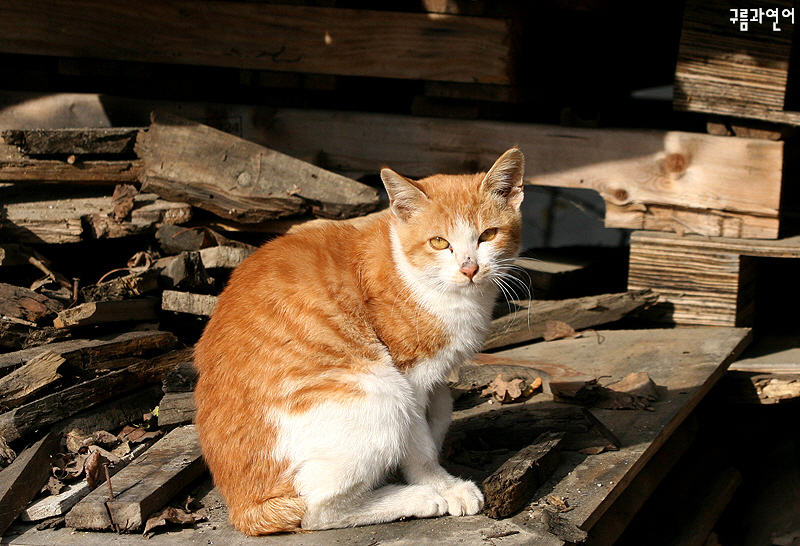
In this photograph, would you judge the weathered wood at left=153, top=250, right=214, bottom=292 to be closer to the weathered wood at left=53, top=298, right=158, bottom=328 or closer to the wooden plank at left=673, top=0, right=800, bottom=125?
the weathered wood at left=53, top=298, right=158, bottom=328

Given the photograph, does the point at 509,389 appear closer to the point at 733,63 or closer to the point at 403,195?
the point at 403,195

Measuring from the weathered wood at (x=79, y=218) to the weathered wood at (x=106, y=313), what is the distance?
56cm

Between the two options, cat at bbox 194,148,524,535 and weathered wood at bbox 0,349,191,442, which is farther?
weathered wood at bbox 0,349,191,442

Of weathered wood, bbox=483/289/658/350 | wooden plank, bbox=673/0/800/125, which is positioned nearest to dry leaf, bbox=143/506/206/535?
weathered wood, bbox=483/289/658/350

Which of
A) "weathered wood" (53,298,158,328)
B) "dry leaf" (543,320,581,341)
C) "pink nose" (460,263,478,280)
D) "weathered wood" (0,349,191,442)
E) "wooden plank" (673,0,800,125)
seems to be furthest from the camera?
"dry leaf" (543,320,581,341)

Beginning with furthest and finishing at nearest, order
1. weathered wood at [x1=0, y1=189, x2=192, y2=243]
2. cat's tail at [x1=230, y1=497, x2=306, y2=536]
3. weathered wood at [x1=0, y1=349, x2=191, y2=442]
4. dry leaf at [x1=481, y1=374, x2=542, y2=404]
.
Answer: weathered wood at [x1=0, y1=189, x2=192, y2=243]
dry leaf at [x1=481, y1=374, x2=542, y2=404]
weathered wood at [x1=0, y1=349, x2=191, y2=442]
cat's tail at [x1=230, y1=497, x2=306, y2=536]

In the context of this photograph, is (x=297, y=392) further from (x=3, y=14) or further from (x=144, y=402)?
(x=3, y=14)

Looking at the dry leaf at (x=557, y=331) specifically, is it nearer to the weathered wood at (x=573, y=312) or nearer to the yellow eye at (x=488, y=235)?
the weathered wood at (x=573, y=312)

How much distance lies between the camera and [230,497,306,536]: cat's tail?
2.55 meters

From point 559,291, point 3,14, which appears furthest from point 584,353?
point 3,14

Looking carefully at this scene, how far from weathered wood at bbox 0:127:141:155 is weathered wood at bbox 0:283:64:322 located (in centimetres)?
90

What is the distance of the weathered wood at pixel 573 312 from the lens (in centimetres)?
A: 452

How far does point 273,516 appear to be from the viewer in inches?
100

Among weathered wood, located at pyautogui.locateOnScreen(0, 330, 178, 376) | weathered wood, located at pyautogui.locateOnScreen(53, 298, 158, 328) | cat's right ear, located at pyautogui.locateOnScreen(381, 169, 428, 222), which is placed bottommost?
weathered wood, located at pyautogui.locateOnScreen(0, 330, 178, 376)
